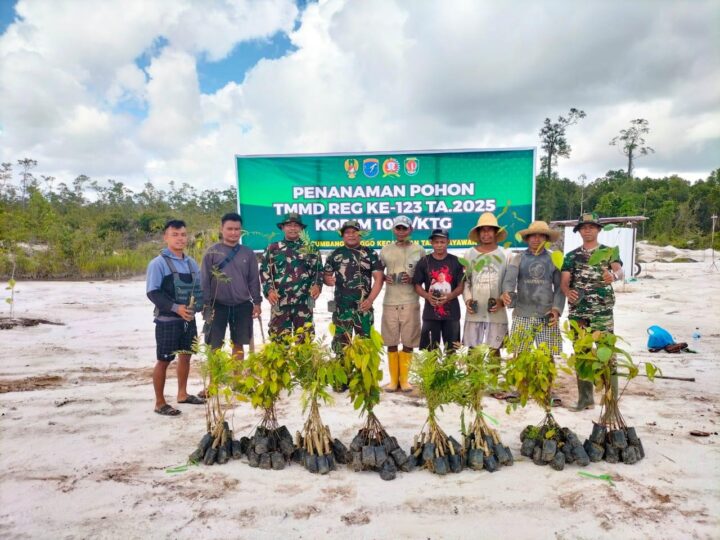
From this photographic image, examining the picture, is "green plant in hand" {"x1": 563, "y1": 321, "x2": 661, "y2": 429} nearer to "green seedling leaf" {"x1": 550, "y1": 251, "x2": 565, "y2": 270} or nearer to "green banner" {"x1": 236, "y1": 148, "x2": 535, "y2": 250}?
"green seedling leaf" {"x1": 550, "y1": 251, "x2": 565, "y2": 270}

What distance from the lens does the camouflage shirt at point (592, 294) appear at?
4070mm

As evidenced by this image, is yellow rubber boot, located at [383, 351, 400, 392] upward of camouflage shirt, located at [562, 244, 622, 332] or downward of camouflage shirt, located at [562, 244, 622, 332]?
downward

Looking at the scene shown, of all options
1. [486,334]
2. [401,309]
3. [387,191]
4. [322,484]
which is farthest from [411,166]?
[322,484]

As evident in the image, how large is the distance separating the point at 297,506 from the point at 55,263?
16.5 meters

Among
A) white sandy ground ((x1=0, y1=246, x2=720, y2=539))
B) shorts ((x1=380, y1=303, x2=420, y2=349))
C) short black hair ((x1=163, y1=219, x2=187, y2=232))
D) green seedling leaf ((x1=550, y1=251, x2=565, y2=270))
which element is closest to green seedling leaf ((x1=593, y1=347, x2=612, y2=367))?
white sandy ground ((x1=0, y1=246, x2=720, y2=539))

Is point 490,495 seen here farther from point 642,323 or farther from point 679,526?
point 642,323

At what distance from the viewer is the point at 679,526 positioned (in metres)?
2.44

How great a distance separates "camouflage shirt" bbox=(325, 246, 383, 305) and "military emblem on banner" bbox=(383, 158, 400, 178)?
195 centimetres

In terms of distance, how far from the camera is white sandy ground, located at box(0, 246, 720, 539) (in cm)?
250

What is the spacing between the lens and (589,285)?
A: 4.10 metres

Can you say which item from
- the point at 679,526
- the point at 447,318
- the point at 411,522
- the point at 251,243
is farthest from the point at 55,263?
the point at 679,526

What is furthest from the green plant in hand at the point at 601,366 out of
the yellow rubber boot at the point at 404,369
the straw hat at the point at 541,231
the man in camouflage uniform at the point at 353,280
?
the man in camouflage uniform at the point at 353,280

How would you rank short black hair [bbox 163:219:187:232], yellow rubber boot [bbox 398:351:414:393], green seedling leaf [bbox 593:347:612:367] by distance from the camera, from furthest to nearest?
yellow rubber boot [bbox 398:351:414:393], short black hair [bbox 163:219:187:232], green seedling leaf [bbox 593:347:612:367]

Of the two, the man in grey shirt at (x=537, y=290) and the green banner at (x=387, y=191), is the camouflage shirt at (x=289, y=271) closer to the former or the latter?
the green banner at (x=387, y=191)
